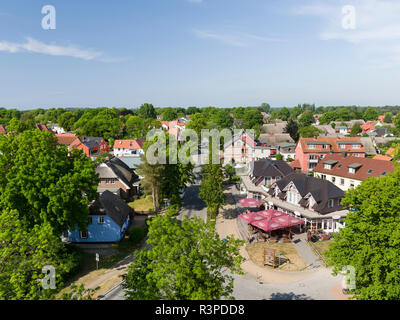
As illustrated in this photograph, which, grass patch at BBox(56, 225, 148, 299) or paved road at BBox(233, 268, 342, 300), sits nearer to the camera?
paved road at BBox(233, 268, 342, 300)

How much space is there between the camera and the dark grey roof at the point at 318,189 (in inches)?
1387

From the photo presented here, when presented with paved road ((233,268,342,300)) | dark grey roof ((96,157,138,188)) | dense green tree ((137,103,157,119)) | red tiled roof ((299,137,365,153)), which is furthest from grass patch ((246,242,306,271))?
dense green tree ((137,103,157,119))

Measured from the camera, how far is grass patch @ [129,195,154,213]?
4371 centimetres

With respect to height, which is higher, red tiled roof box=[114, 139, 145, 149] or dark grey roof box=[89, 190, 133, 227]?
red tiled roof box=[114, 139, 145, 149]

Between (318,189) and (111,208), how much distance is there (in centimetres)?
2681

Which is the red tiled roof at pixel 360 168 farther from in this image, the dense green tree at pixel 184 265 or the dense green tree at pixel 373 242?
the dense green tree at pixel 184 265

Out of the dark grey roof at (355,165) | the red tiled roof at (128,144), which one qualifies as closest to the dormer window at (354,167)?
the dark grey roof at (355,165)

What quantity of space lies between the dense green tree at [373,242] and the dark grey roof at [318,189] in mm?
17106

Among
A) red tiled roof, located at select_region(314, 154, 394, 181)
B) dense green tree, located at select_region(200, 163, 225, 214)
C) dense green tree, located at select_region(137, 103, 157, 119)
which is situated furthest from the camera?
dense green tree, located at select_region(137, 103, 157, 119)

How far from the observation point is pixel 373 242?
1656 centimetres

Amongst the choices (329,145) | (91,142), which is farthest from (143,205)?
(91,142)

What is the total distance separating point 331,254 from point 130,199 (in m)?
36.7

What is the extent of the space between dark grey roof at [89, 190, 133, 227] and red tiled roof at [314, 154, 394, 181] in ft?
123

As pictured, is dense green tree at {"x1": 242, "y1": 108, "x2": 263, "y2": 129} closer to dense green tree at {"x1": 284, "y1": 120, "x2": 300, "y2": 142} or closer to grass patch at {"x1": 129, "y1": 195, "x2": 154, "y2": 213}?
dense green tree at {"x1": 284, "y1": 120, "x2": 300, "y2": 142}
